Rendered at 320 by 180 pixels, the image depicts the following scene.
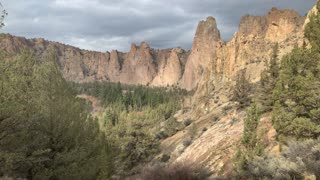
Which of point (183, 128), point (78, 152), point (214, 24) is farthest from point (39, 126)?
point (214, 24)

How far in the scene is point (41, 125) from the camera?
54.7 feet

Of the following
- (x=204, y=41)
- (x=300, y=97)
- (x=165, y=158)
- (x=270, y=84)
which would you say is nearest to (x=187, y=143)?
(x=165, y=158)

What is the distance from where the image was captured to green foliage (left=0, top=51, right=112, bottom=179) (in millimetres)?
13750

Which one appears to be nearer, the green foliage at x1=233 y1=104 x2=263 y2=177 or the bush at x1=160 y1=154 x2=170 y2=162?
the green foliage at x1=233 y1=104 x2=263 y2=177

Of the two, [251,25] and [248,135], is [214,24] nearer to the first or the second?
[251,25]

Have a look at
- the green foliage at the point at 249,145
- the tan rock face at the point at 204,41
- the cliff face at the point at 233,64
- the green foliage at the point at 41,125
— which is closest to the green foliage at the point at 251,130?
the green foliage at the point at 249,145

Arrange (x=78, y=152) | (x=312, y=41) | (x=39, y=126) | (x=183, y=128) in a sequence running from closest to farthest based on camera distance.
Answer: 1. (x=39, y=126)
2. (x=78, y=152)
3. (x=312, y=41)
4. (x=183, y=128)

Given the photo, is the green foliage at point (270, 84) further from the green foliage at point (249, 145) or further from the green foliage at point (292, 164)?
the green foliage at point (292, 164)

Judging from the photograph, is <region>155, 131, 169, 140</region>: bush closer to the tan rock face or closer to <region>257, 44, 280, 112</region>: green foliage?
<region>257, 44, 280, 112</region>: green foliage

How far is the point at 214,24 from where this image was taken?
627 feet

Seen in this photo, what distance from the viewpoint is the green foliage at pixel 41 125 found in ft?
45.1

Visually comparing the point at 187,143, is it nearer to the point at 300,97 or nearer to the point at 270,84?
the point at 270,84

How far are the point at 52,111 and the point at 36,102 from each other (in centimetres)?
90

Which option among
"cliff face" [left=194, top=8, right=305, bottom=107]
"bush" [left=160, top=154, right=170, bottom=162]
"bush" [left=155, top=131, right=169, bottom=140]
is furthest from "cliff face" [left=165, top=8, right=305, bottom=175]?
"bush" [left=155, top=131, right=169, bottom=140]
